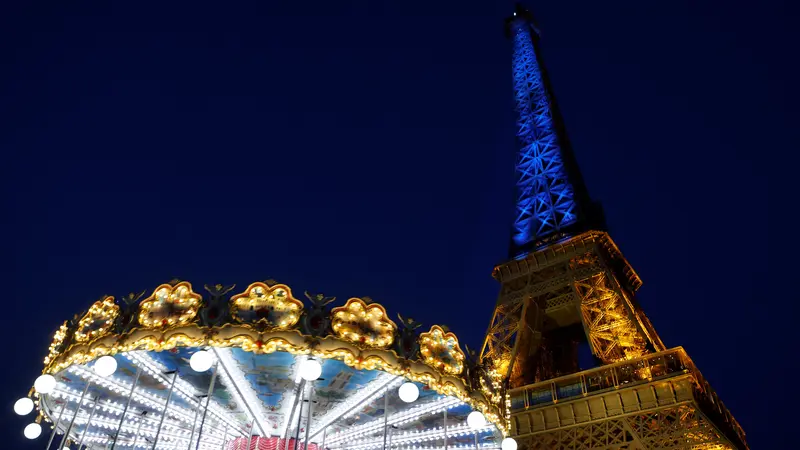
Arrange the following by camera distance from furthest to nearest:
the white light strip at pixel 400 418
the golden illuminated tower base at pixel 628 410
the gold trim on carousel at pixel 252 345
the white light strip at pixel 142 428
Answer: the golden illuminated tower base at pixel 628 410 < the white light strip at pixel 142 428 < the white light strip at pixel 400 418 < the gold trim on carousel at pixel 252 345

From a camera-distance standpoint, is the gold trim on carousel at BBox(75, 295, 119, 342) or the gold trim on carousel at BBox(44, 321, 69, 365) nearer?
the gold trim on carousel at BBox(75, 295, 119, 342)

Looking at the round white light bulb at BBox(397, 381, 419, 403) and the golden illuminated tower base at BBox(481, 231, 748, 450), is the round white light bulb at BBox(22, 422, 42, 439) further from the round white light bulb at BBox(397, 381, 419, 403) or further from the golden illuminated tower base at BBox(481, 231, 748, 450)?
the golden illuminated tower base at BBox(481, 231, 748, 450)

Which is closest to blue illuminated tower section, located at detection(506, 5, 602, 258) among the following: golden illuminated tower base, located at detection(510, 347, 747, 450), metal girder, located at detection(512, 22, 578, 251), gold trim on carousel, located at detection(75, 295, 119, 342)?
metal girder, located at detection(512, 22, 578, 251)

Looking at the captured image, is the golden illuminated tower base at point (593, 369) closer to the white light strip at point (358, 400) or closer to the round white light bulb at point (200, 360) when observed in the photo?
the white light strip at point (358, 400)

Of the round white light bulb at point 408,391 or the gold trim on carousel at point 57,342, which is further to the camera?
the gold trim on carousel at point 57,342

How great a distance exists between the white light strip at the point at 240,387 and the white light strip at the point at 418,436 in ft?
7.73

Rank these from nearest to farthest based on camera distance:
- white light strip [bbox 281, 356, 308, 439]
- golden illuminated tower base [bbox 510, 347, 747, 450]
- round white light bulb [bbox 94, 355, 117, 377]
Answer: round white light bulb [bbox 94, 355, 117, 377]
white light strip [bbox 281, 356, 308, 439]
golden illuminated tower base [bbox 510, 347, 747, 450]

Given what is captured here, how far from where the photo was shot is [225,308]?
7.34 meters

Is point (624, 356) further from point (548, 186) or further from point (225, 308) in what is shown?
point (225, 308)

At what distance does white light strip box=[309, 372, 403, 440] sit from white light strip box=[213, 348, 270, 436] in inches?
45.3

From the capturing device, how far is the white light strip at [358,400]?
8.83 meters

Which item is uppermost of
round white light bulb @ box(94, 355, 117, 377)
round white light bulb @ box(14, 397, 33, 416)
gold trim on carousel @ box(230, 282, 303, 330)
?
gold trim on carousel @ box(230, 282, 303, 330)

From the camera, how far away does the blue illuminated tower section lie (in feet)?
91.4

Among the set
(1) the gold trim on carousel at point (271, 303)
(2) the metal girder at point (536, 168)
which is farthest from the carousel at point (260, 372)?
(2) the metal girder at point (536, 168)
